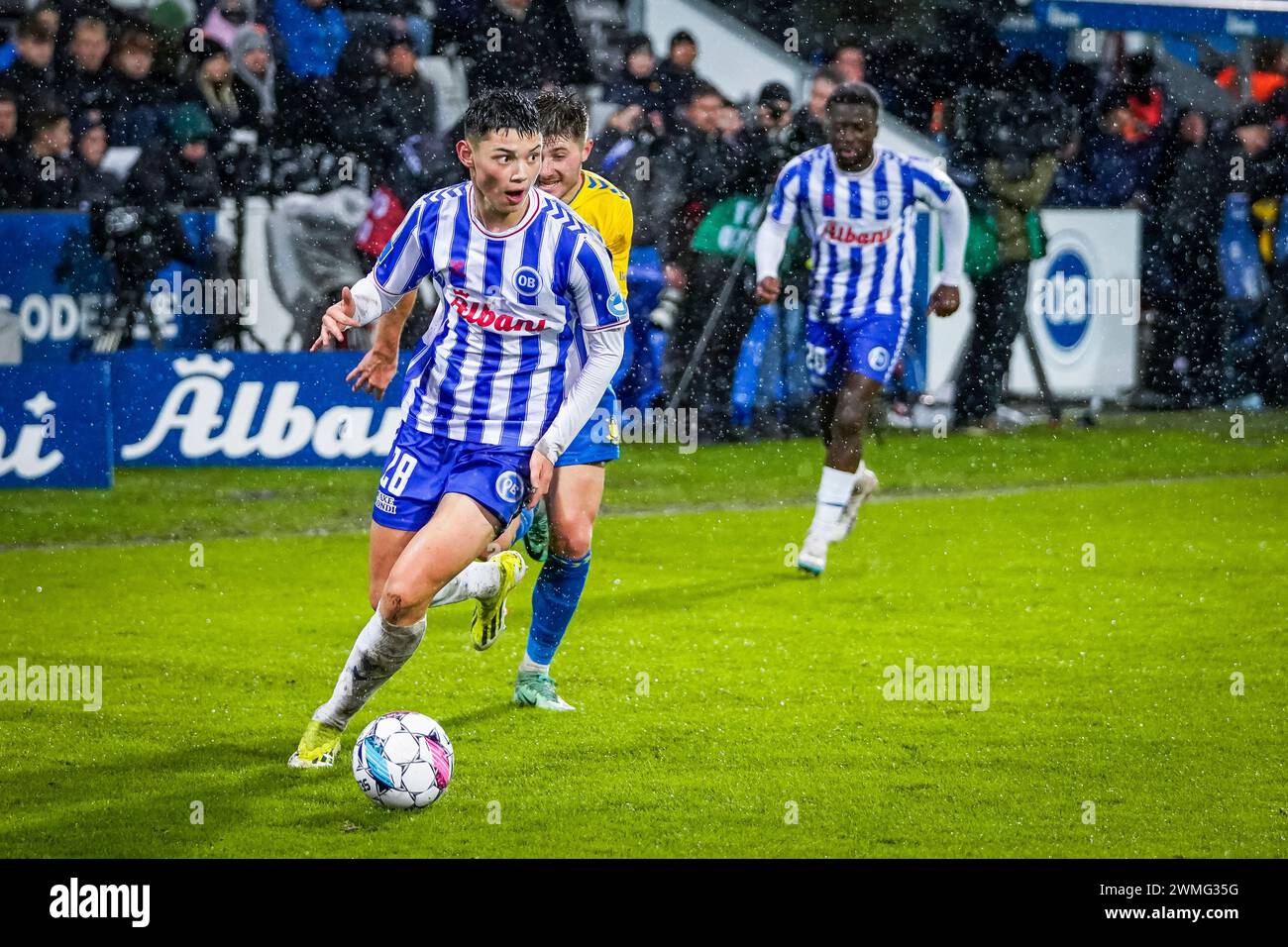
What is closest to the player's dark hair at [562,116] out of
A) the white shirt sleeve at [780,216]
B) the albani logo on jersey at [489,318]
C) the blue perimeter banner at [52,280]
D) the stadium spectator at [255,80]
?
the albani logo on jersey at [489,318]

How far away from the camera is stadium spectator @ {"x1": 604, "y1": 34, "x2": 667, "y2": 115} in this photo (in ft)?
39.3

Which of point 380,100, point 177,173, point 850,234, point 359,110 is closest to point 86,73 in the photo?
point 177,173

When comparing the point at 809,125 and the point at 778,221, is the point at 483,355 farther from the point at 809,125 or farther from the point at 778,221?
the point at 809,125

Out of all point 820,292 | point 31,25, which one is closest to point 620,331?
point 820,292

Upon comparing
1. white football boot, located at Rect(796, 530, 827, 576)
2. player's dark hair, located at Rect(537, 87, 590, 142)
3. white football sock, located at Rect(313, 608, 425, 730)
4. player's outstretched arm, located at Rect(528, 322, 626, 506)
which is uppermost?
player's dark hair, located at Rect(537, 87, 590, 142)

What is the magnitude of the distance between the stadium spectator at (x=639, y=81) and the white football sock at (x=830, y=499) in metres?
4.32

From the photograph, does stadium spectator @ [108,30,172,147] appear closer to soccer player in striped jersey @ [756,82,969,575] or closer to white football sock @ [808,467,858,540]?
soccer player in striped jersey @ [756,82,969,575]

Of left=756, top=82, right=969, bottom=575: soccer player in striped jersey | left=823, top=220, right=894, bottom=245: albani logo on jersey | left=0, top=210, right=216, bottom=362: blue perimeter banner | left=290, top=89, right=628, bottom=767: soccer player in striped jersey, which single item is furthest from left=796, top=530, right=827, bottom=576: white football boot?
left=0, top=210, right=216, bottom=362: blue perimeter banner

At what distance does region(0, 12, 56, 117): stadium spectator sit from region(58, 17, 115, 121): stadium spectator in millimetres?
107

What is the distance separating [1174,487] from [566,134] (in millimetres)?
6353

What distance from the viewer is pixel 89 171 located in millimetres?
11406

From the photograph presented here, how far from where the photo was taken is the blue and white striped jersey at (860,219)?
8.71m

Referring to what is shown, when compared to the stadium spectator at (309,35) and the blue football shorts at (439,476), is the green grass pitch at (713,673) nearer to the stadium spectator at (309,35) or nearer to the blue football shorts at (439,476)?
the blue football shorts at (439,476)
